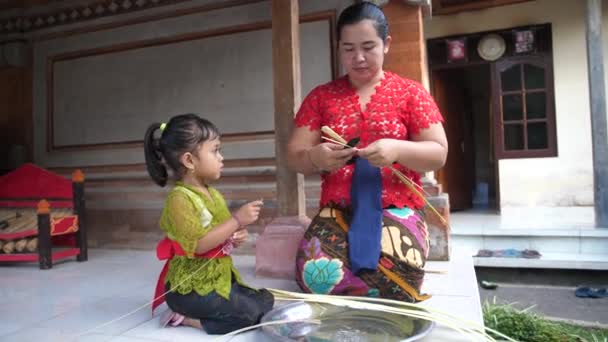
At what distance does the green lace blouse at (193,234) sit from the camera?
→ 1758 mm

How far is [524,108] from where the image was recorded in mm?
6719

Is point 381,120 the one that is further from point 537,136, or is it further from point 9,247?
point 537,136

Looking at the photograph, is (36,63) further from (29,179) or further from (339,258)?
(339,258)

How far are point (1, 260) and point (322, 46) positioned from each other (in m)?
2.96

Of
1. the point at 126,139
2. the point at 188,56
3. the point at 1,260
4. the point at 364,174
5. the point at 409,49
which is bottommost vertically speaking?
the point at 1,260

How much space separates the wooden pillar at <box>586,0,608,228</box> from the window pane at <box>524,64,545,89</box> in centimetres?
114

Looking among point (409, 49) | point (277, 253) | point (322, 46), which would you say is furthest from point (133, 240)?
point (409, 49)

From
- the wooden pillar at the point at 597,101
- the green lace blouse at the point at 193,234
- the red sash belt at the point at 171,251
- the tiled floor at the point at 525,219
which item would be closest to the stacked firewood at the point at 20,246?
the red sash belt at the point at 171,251

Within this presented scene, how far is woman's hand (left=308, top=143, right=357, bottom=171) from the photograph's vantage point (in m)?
1.83

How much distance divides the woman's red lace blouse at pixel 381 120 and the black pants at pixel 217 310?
0.62 metres

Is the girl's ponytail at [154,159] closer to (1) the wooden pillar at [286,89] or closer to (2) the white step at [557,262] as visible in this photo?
(1) the wooden pillar at [286,89]

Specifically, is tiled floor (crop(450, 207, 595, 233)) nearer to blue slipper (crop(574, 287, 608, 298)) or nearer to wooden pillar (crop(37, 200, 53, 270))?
blue slipper (crop(574, 287, 608, 298))

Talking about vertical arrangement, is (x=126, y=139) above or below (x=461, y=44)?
below

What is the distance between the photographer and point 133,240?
445cm
